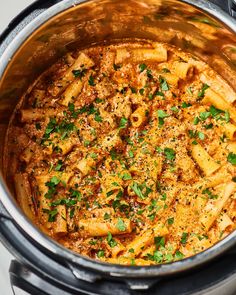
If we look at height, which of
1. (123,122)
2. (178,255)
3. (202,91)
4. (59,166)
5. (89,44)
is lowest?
(178,255)

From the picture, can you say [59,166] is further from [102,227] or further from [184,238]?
[184,238]

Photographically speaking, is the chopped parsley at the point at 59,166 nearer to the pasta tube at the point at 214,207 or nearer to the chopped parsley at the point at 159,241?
the chopped parsley at the point at 159,241

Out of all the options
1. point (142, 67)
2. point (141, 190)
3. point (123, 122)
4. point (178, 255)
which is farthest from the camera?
point (142, 67)

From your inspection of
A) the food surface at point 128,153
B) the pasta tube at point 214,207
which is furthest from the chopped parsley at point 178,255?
the pasta tube at point 214,207

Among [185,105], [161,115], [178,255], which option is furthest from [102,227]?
[185,105]

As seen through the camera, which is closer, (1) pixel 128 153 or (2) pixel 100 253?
(2) pixel 100 253

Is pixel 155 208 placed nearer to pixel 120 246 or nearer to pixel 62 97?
pixel 120 246
